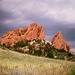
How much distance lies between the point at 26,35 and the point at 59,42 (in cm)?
4183

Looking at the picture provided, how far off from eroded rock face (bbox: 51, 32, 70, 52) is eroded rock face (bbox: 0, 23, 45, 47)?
53.6 ft

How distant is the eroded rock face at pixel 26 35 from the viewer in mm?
113000

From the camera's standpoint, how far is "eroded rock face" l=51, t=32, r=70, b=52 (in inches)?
5044

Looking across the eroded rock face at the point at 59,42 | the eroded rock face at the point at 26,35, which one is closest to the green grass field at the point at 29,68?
the eroded rock face at the point at 26,35

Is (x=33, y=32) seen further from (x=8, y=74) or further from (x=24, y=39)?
(x=8, y=74)

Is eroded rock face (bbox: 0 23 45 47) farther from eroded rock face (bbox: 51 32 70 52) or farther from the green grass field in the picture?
the green grass field

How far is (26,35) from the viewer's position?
125m

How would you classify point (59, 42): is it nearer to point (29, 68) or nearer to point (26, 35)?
point (26, 35)

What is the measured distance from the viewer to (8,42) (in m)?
111

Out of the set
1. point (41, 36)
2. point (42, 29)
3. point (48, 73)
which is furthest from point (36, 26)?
point (48, 73)

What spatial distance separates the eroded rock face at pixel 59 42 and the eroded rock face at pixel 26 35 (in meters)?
16.3

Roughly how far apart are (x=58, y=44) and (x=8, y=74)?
12624 cm

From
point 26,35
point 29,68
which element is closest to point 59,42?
point 26,35

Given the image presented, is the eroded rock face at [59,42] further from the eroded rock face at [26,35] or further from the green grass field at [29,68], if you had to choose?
the green grass field at [29,68]
